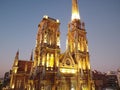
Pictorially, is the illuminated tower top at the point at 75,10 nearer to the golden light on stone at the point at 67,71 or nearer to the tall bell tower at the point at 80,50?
the tall bell tower at the point at 80,50

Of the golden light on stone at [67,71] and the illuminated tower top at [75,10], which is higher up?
the illuminated tower top at [75,10]

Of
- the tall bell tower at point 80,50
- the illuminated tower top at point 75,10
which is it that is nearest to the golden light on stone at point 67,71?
the tall bell tower at point 80,50

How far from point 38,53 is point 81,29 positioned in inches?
691

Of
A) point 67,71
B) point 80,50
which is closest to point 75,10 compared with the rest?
point 80,50

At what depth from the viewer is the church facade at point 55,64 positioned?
28.2 m

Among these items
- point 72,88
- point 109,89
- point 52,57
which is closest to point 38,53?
point 52,57

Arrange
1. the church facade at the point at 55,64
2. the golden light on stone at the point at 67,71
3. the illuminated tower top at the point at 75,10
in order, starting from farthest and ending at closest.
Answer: the illuminated tower top at the point at 75,10, the golden light on stone at the point at 67,71, the church facade at the point at 55,64

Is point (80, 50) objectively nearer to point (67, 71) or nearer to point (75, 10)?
point (67, 71)

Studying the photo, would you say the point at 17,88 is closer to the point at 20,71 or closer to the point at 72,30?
the point at 20,71

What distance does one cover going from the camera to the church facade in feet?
92.4

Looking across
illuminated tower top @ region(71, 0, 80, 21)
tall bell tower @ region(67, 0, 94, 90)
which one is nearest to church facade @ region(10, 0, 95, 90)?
tall bell tower @ region(67, 0, 94, 90)

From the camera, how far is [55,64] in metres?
30.3

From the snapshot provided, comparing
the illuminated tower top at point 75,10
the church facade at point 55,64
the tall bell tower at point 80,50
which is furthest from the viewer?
the illuminated tower top at point 75,10

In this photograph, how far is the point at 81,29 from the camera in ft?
134
